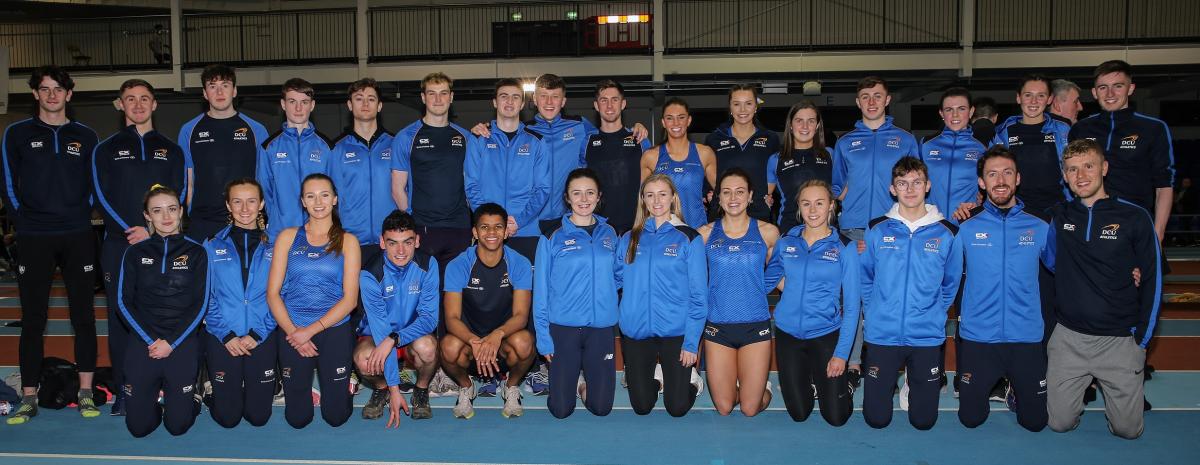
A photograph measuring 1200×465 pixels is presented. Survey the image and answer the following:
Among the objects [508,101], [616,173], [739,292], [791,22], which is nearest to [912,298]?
[739,292]

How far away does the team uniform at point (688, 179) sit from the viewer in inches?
232

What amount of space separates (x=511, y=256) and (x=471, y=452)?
147 cm

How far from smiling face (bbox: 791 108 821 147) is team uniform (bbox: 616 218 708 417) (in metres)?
1.15

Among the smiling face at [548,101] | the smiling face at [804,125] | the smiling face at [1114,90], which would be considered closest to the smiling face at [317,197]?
the smiling face at [548,101]

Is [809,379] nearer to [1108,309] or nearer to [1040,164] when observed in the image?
[1108,309]

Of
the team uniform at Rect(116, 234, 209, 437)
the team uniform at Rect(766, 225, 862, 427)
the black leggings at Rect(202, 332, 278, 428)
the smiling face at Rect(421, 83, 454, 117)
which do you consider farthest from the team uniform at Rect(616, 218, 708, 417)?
the team uniform at Rect(116, 234, 209, 437)

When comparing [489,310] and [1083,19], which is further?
[1083,19]

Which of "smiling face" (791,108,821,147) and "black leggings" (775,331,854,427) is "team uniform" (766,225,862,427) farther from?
"smiling face" (791,108,821,147)

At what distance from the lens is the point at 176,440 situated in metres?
4.73

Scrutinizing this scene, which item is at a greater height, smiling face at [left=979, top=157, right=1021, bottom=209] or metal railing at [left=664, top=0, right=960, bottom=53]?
metal railing at [left=664, top=0, right=960, bottom=53]

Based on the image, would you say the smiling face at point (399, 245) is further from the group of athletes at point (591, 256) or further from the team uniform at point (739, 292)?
the team uniform at point (739, 292)

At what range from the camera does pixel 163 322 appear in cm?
491

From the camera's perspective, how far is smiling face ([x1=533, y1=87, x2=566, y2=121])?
5.99m

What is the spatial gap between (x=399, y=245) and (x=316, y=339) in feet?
2.56
